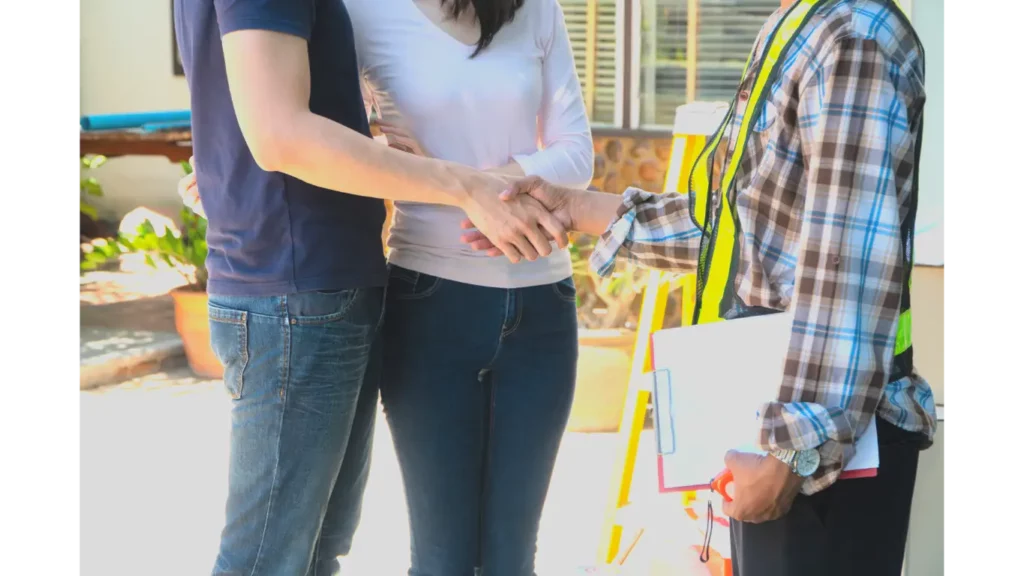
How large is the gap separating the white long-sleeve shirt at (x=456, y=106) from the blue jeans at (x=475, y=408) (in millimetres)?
34

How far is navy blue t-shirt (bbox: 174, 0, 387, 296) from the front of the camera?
142cm

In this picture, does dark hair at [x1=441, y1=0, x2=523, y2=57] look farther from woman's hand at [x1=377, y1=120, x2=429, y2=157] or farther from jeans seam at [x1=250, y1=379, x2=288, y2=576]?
jeans seam at [x1=250, y1=379, x2=288, y2=576]

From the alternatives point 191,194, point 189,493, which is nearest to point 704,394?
point 191,194

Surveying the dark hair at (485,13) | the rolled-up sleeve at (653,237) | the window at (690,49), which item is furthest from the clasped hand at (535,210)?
the window at (690,49)

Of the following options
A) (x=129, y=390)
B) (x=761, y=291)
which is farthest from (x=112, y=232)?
(x=761, y=291)

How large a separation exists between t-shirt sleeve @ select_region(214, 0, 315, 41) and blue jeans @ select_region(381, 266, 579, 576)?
45 cm

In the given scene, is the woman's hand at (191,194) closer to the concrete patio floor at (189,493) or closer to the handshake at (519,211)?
the handshake at (519,211)

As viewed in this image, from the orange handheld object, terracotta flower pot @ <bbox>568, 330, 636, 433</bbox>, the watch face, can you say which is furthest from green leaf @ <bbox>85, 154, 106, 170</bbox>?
the watch face

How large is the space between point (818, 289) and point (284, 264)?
2.34ft

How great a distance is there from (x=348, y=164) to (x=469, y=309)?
1.12 ft

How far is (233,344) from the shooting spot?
1.43 meters

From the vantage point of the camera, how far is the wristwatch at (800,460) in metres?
1.12

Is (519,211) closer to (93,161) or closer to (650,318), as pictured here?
(650,318)
